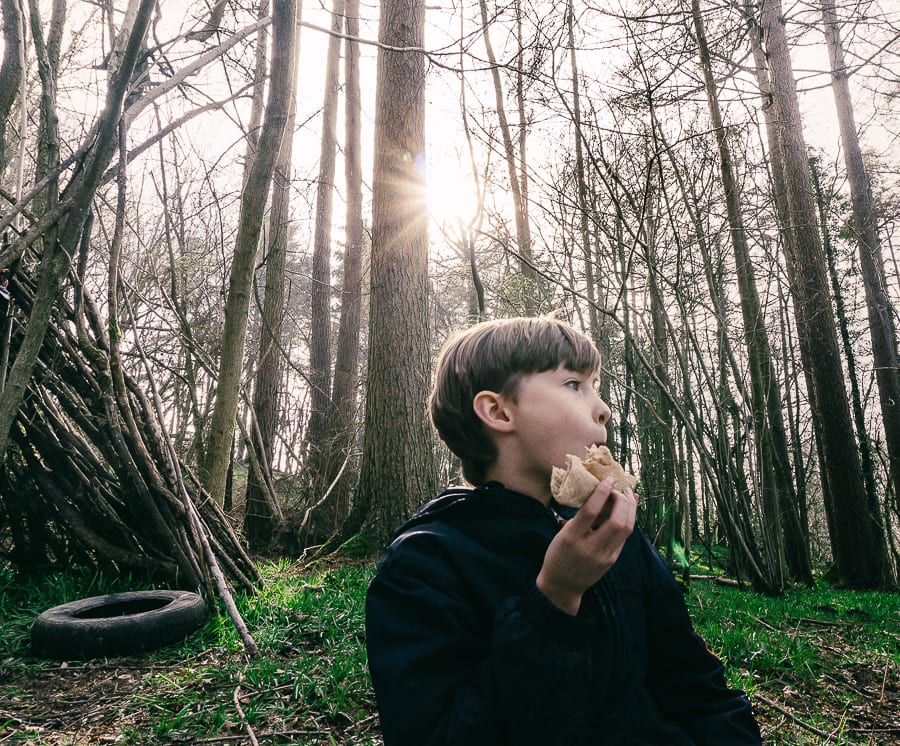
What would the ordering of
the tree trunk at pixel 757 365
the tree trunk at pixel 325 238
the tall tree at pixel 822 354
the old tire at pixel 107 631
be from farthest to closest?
the tree trunk at pixel 325 238 → the tall tree at pixel 822 354 → the tree trunk at pixel 757 365 → the old tire at pixel 107 631

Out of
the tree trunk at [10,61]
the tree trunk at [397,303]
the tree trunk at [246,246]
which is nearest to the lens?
the tree trunk at [10,61]

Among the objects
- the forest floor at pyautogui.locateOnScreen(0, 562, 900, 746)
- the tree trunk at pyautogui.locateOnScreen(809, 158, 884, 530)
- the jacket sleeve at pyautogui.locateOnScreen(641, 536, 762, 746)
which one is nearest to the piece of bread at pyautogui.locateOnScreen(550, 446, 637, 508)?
the jacket sleeve at pyautogui.locateOnScreen(641, 536, 762, 746)

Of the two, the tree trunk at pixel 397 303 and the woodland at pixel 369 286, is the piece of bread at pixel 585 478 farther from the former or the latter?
the tree trunk at pixel 397 303

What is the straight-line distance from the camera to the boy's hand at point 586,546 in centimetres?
97

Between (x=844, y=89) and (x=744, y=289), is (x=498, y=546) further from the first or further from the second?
(x=844, y=89)

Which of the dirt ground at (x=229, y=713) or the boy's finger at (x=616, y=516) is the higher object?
the boy's finger at (x=616, y=516)

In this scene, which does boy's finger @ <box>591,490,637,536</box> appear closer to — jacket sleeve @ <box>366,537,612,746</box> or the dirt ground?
jacket sleeve @ <box>366,537,612,746</box>

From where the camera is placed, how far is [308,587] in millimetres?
4238

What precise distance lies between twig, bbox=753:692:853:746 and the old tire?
3057 millimetres

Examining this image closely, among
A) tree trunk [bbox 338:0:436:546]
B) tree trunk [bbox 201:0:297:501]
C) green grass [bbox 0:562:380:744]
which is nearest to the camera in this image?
green grass [bbox 0:562:380:744]

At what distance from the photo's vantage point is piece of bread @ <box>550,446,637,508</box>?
1.06 meters

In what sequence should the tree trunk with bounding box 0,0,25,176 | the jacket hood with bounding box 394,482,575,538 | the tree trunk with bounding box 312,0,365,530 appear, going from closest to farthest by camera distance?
1. the jacket hood with bounding box 394,482,575,538
2. the tree trunk with bounding box 0,0,25,176
3. the tree trunk with bounding box 312,0,365,530

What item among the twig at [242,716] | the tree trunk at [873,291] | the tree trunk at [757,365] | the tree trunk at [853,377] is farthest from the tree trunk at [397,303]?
the tree trunk at [873,291]

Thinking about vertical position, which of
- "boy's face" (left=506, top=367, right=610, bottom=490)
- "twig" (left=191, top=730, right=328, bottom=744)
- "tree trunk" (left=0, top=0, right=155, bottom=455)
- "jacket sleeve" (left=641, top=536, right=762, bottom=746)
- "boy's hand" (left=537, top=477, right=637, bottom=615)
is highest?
"tree trunk" (left=0, top=0, right=155, bottom=455)
